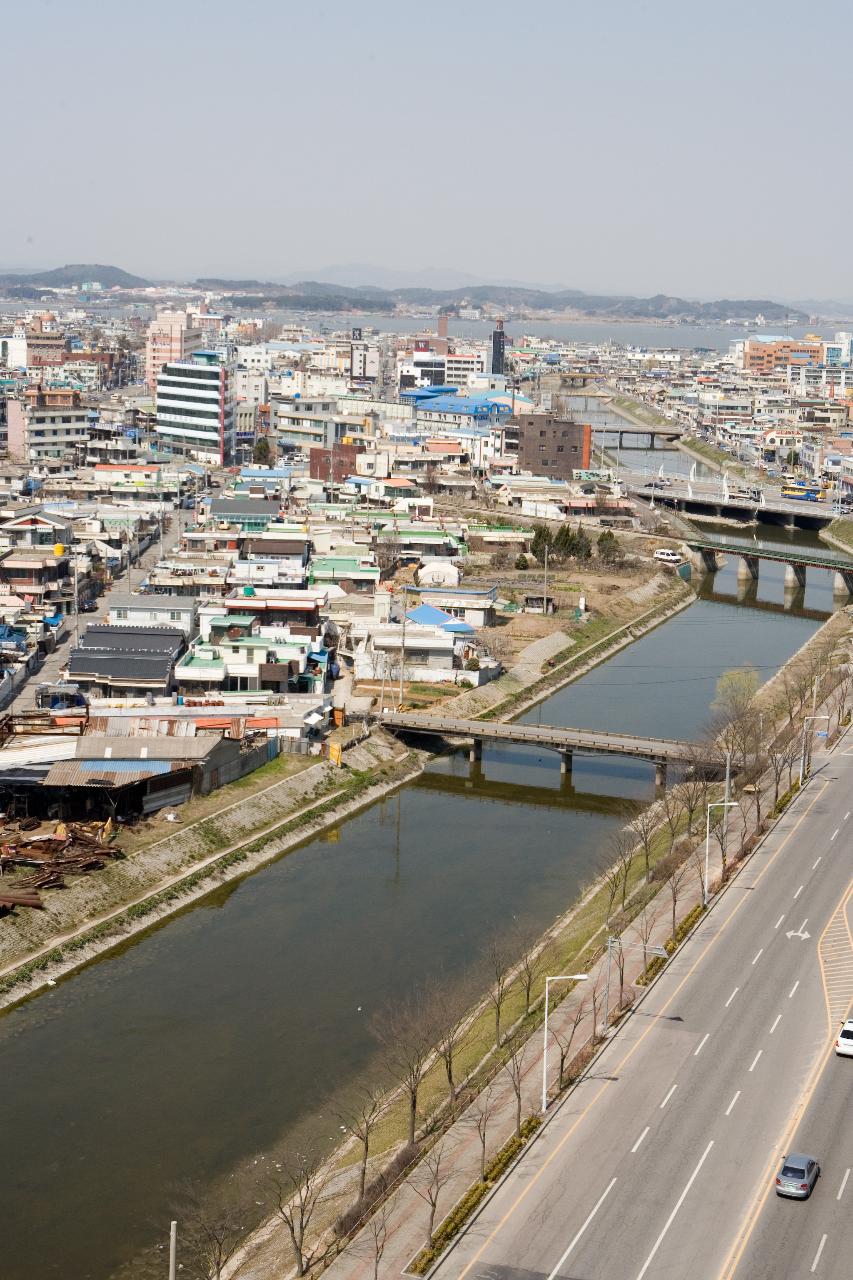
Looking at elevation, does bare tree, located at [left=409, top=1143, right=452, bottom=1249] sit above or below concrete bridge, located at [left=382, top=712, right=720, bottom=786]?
below

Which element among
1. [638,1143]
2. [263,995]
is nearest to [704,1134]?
[638,1143]

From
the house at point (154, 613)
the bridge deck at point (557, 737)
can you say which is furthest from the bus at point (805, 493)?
the bridge deck at point (557, 737)

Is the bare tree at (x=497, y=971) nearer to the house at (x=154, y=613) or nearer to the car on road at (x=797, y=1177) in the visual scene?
the car on road at (x=797, y=1177)

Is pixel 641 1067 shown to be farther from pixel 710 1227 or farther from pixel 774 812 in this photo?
pixel 774 812

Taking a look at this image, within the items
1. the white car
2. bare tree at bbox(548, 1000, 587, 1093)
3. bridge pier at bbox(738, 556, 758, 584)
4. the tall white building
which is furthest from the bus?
the white car

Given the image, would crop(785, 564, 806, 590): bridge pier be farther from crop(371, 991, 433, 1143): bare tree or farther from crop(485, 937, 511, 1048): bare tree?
crop(371, 991, 433, 1143): bare tree

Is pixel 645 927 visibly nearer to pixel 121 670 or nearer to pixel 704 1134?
pixel 704 1134
